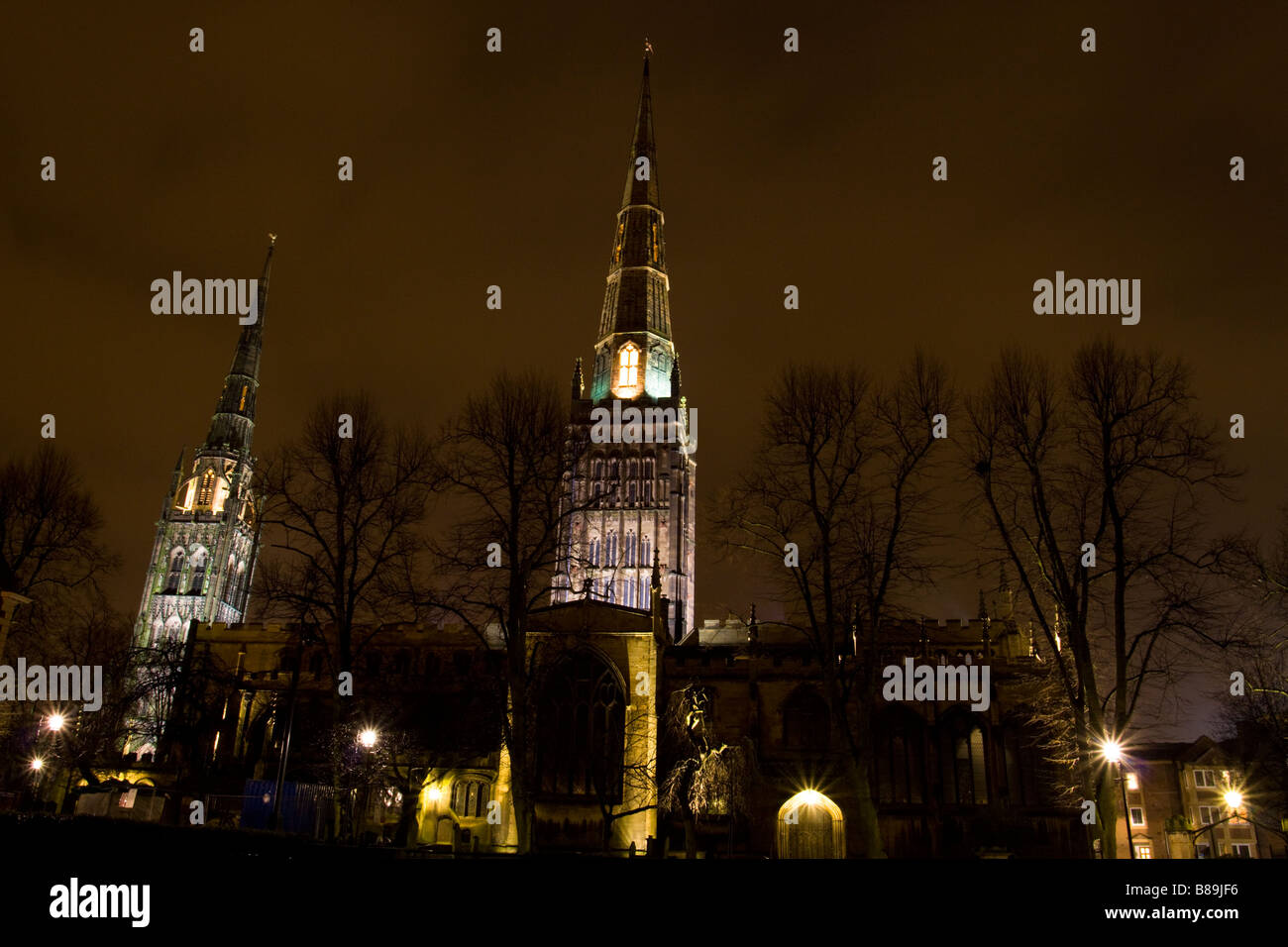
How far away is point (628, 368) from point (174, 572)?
50.3m

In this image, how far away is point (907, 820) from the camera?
3225 centimetres

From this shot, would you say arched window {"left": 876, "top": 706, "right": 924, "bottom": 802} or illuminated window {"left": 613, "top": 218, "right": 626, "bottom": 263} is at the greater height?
illuminated window {"left": 613, "top": 218, "right": 626, "bottom": 263}

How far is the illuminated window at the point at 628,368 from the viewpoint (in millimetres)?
69250

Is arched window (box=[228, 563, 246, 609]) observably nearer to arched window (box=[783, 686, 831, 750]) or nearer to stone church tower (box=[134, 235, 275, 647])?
stone church tower (box=[134, 235, 275, 647])

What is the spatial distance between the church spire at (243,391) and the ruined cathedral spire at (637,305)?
45.3 meters

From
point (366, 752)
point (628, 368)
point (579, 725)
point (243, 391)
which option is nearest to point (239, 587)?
point (243, 391)

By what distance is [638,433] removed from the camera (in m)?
65.6

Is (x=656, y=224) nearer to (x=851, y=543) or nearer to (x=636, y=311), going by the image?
(x=636, y=311)

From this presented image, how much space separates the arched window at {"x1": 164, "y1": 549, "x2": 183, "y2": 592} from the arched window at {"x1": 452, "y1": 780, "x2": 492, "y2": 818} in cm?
6334

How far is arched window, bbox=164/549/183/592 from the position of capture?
86.1m

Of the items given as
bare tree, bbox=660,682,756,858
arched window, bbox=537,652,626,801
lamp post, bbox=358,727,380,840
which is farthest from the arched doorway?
lamp post, bbox=358,727,380,840

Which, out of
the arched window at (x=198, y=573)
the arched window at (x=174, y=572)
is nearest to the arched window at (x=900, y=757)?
the arched window at (x=198, y=573)
